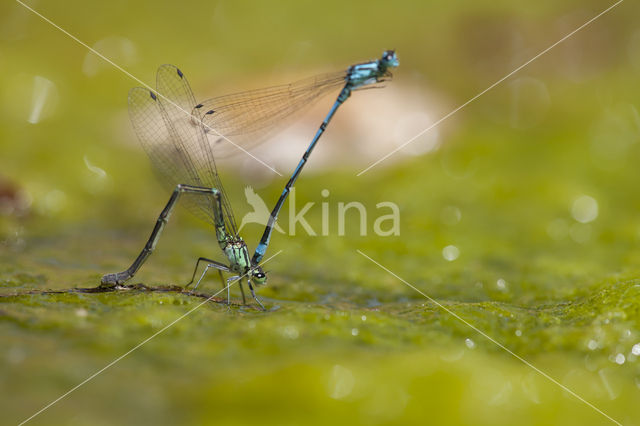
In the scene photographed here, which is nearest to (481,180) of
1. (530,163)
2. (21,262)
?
(530,163)

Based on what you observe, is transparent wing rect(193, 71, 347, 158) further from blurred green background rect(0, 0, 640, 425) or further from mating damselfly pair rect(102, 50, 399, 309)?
blurred green background rect(0, 0, 640, 425)

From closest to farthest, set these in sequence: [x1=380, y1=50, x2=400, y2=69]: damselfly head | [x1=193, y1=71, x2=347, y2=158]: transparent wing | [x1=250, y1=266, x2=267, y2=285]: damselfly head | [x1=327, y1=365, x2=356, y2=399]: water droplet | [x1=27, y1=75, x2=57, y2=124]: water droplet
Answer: [x1=327, y1=365, x2=356, y2=399]: water droplet
[x1=250, y1=266, x2=267, y2=285]: damselfly head
[x1=380, y1=50, x2=400, y2=69]: damselfly head
[x1=193, y1=71, x2=347, y2=158]: transparent wing
[x1=27, y1=75, x2=57, y2=124]: water droplet

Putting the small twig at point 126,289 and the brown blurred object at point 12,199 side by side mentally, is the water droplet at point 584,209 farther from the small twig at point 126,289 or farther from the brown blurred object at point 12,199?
the brown blurred object at point 12,199

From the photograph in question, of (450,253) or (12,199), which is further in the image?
(12,199)

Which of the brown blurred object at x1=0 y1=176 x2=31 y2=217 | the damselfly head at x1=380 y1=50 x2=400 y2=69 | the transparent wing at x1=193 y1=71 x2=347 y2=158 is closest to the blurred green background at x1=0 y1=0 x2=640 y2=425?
the brown blurred object at x1=0 y1=176 x2=31 y2=217

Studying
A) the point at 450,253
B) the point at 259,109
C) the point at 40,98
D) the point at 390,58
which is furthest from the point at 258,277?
the point at 40,98

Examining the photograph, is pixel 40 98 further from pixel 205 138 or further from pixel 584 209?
pixel 584 209
